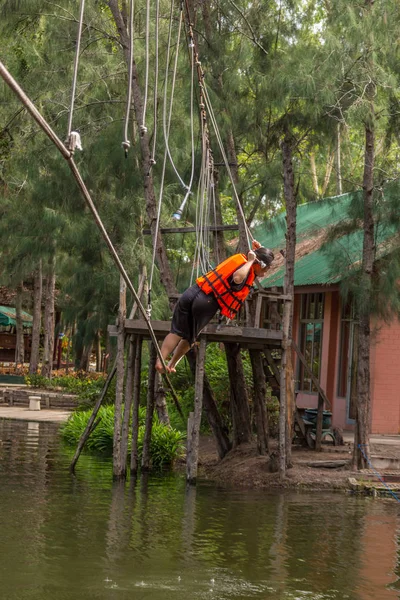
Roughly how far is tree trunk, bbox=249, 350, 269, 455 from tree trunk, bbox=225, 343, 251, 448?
0.53 meters

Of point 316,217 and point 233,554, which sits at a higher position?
point 316,217

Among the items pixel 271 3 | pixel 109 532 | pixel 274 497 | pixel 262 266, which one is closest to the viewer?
pixel 262 266

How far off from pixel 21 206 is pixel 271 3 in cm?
1296

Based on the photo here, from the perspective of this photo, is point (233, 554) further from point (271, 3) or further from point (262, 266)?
point (271, 3)

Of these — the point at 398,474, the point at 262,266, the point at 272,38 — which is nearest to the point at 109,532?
the point at 262,266

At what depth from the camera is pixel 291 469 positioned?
18109mm

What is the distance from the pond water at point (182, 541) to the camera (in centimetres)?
1066

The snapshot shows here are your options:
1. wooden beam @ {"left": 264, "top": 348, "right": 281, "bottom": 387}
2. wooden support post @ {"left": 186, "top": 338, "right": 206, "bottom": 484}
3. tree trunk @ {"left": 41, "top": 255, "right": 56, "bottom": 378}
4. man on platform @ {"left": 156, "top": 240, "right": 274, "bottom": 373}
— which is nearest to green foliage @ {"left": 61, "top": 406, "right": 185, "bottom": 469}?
wooden support post @ {"left": 186, "top": 338, "right": 206, "bottom": 484}

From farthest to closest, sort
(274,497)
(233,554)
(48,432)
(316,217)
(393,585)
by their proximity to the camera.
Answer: (316,217), (48,432), (274,497), (233,554), (393,585)

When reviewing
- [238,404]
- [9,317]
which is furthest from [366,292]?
[9,317]

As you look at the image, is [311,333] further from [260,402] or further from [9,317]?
[9,317]

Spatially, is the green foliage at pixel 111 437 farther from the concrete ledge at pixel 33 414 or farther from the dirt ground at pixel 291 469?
the concrete ledge at pixel 33 414

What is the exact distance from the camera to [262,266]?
1055cm

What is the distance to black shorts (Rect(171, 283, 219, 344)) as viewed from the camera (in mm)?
10523
